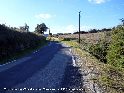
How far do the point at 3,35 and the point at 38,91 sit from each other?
72.9 ft

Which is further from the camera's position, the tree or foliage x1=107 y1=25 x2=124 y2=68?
the tree

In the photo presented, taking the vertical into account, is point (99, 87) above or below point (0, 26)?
below

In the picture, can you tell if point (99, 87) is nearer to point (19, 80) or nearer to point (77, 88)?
point (77, 88)

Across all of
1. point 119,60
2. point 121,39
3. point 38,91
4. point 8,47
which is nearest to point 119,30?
point 121,39

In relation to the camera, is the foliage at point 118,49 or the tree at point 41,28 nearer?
the foliage at point 118,49

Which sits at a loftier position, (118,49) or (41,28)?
(41,28)

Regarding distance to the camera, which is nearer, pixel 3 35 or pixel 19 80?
pixel 19 80

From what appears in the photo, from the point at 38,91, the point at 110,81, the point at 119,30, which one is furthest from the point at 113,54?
the point at 38,91

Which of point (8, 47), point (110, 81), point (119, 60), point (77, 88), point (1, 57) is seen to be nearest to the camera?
point (77, 88)

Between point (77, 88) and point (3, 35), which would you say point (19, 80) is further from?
point (3, 35)

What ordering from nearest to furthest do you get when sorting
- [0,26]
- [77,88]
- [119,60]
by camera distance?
[77,88] → [119,60] → [0,26]

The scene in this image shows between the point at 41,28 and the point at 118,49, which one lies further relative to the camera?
the point at 41,28

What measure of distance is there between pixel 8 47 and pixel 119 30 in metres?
11.1

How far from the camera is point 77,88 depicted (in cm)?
1238
